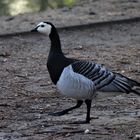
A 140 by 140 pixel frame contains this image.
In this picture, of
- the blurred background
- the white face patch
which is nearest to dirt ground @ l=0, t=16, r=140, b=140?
the white face patch

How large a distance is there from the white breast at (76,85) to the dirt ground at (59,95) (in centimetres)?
21

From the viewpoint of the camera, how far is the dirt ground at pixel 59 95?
6480mm

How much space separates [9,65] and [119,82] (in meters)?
3.48

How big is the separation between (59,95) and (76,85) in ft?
4.75

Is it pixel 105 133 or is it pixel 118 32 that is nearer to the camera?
pixel 105 133

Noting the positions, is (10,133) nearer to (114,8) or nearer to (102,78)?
(102,78)

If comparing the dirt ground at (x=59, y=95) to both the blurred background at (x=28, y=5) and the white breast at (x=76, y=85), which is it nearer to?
the white breast at (x=76, y=85)

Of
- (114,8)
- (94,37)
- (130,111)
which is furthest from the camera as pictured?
(114,8)

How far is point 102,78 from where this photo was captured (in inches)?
263

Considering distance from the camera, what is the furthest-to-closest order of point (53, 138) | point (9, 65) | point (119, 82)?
point (9, 65)
point (119, 82)
point (53, 138)

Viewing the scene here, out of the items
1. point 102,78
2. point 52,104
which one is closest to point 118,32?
point 52,104

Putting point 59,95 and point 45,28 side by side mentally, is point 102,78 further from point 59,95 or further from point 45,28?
point 59,95

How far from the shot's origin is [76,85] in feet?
21.7

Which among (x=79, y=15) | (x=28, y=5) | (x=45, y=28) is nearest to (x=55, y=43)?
(x=45, y=28)
